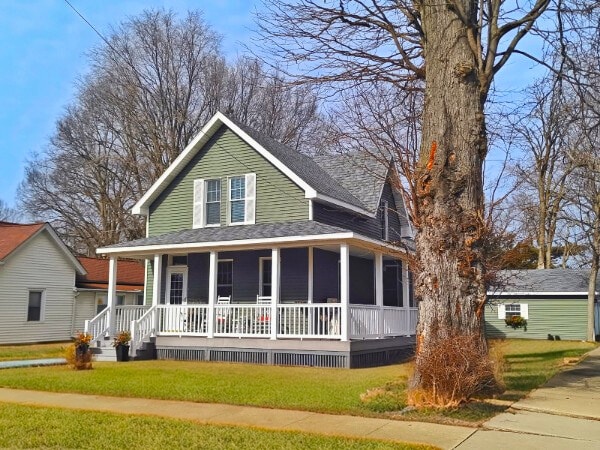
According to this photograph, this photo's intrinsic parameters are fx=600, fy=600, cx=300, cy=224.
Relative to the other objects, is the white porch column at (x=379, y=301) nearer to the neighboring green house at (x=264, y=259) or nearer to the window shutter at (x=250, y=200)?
the neighboring green house at (x=264, y=259)

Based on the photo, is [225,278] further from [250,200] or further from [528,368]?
[528,368]

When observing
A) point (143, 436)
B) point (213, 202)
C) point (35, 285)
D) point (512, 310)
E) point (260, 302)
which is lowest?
point (143, 436)

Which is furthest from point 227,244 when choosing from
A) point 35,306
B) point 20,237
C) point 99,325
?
point 35,306

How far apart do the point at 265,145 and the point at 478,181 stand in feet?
38.4

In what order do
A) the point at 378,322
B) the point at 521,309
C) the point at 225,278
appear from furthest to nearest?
the point at 521,309 < the point at 225,278 < the point at 378,322

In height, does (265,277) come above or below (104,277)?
below

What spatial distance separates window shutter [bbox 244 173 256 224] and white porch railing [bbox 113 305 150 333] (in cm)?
446

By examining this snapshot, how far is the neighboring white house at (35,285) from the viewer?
2600cm

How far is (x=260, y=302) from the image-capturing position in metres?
19.4

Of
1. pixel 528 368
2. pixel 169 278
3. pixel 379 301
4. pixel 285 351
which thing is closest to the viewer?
pixel 528 368

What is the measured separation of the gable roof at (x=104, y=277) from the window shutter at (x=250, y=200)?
13938mm

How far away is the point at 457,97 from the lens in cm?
985

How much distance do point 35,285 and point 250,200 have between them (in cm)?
1317

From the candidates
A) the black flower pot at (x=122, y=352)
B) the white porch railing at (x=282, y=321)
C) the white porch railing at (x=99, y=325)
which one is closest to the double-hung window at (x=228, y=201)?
the white porch railing at (x=282, y=321)
